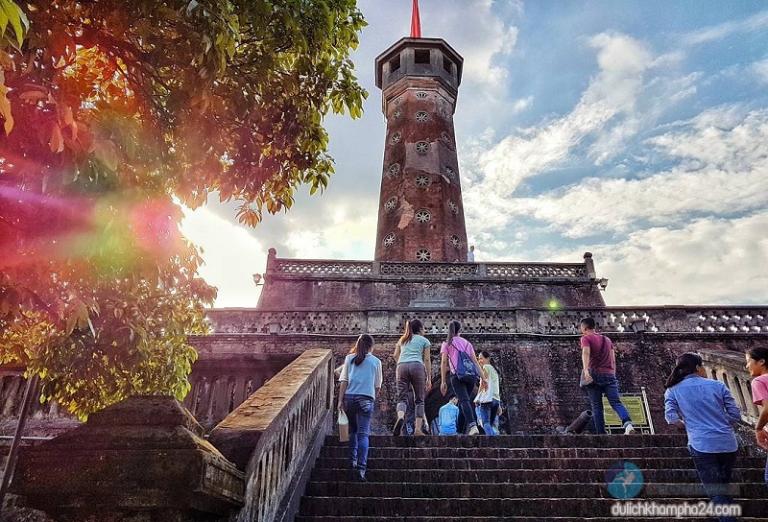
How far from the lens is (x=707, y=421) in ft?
14.1

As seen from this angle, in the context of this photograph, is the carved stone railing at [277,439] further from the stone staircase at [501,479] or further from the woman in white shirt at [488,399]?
the woman in white shirt at [488,399]

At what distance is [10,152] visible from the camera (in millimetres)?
3412

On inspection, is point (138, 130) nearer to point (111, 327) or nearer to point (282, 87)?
point (282, 87)

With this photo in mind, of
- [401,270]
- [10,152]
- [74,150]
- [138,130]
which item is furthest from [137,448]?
[401,270]

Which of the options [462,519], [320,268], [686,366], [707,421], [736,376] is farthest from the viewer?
[320,268]

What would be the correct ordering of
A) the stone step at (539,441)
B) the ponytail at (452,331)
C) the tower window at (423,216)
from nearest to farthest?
the stone step at (539,441)
the ponytail at (452,331)
the tower window at (423,216)

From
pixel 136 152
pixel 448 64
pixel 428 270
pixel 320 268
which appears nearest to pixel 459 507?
pixel 136 152

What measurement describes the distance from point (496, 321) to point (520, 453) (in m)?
7.15

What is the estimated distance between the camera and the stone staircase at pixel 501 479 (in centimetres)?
461

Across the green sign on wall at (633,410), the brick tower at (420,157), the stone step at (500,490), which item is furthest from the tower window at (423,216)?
the stone step at (500,490)

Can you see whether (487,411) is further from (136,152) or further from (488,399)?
(136,152)

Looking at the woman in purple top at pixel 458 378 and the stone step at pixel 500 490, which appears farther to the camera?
the woman in purple top at pixel 458 378

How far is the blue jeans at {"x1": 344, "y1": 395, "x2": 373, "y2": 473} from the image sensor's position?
526cm

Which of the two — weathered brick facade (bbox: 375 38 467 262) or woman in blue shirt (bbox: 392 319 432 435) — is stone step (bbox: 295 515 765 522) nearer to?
woman in blue shirt (bbox: 392 319 432 435)
